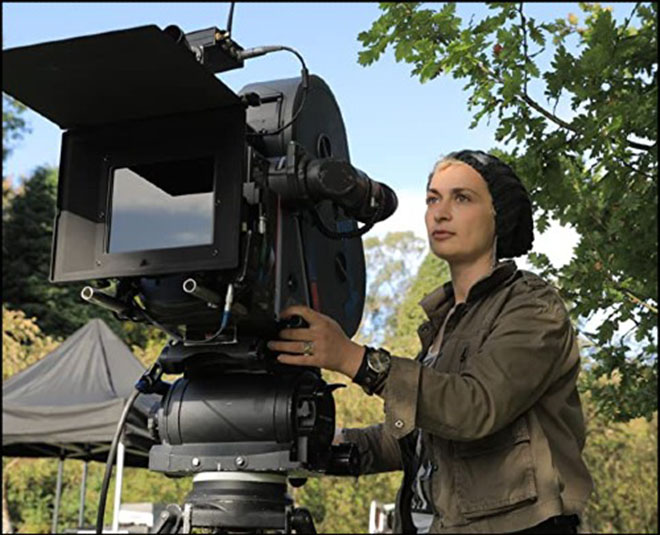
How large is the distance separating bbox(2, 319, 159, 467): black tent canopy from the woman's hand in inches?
147

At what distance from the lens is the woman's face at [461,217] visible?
1.81m

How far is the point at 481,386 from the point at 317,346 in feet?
0.96

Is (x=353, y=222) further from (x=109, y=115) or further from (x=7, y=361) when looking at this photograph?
(x=7, y=361)

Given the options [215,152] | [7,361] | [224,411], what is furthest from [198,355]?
[7,361]

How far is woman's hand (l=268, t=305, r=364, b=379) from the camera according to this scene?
1539 mm

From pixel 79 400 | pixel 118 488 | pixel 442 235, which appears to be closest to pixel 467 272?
pixel 442 235

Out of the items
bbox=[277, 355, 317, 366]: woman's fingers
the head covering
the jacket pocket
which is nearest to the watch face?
bbox=[277, 355, 317, 366]: woman's fingers

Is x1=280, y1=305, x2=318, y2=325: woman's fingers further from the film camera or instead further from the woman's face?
the woman's face

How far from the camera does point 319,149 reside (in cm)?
189

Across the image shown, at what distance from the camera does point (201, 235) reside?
1.51 m

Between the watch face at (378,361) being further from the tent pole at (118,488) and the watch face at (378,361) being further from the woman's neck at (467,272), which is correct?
the tent pole at (118,488)

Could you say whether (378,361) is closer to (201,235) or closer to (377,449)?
(201,235)

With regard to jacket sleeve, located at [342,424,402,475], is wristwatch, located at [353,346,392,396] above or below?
above

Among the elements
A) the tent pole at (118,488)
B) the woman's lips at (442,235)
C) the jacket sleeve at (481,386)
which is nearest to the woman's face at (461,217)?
the woman's lips at (442,235)
